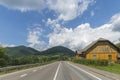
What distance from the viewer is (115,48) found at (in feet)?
229

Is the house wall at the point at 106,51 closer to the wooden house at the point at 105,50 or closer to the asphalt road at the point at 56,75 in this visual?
the wooden house at the point at 105,50

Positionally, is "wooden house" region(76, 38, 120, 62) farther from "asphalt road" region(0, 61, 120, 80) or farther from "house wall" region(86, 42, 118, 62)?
"asphalt road" region(0, 61, 120, 80)

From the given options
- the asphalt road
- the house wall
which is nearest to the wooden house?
the house wall

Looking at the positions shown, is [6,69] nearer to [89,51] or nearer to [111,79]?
[111,79]

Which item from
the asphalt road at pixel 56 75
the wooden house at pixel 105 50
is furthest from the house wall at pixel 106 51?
the asphalt road at pixel 56 75

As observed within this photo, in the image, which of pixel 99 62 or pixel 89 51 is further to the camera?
pixel 89 51

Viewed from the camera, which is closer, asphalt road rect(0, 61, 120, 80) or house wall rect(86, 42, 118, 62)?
asphalt road rect(0, 61, 120, 80)

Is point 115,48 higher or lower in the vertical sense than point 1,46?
lower

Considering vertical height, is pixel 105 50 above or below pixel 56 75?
above

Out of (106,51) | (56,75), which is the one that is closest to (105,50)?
(106,51)

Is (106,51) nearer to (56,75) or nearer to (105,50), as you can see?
(105,50)

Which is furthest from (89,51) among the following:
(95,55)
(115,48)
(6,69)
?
(6,69)

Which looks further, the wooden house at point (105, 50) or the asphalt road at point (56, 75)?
the wooden house at point (105, 50)

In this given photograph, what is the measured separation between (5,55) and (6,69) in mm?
72920
